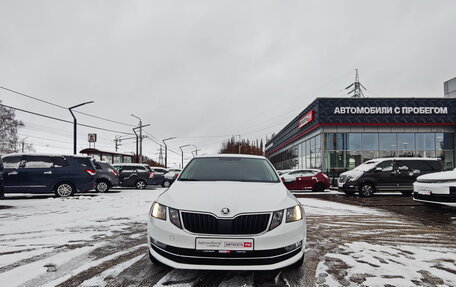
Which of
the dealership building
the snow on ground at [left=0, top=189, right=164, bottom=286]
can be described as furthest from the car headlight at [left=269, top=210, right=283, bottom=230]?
the dealership building

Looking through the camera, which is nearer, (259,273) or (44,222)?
(259,273)

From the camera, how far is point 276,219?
3129 mm

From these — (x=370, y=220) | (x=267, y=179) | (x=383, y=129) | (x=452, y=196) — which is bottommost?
(x=370, y=220)

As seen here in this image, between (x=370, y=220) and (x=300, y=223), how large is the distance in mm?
4542

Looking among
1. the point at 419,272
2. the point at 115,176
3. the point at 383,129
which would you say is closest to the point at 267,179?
the point at 419,272

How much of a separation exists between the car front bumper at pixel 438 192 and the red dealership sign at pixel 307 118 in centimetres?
1997

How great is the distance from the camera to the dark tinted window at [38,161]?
38.6 ft

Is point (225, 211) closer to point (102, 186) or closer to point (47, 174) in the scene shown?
point (47, 174)

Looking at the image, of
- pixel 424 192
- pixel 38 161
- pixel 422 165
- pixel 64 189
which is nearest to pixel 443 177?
pixel 424 192

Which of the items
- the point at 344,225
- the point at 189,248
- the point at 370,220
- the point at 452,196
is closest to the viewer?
the point at 189,248

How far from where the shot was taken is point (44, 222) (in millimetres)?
6559

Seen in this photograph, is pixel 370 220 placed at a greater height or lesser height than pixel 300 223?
lesser

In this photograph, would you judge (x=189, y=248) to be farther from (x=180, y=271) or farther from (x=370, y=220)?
(x=370, y=220)

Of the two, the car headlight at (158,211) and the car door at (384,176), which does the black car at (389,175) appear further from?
the car headlight at (158,211)
